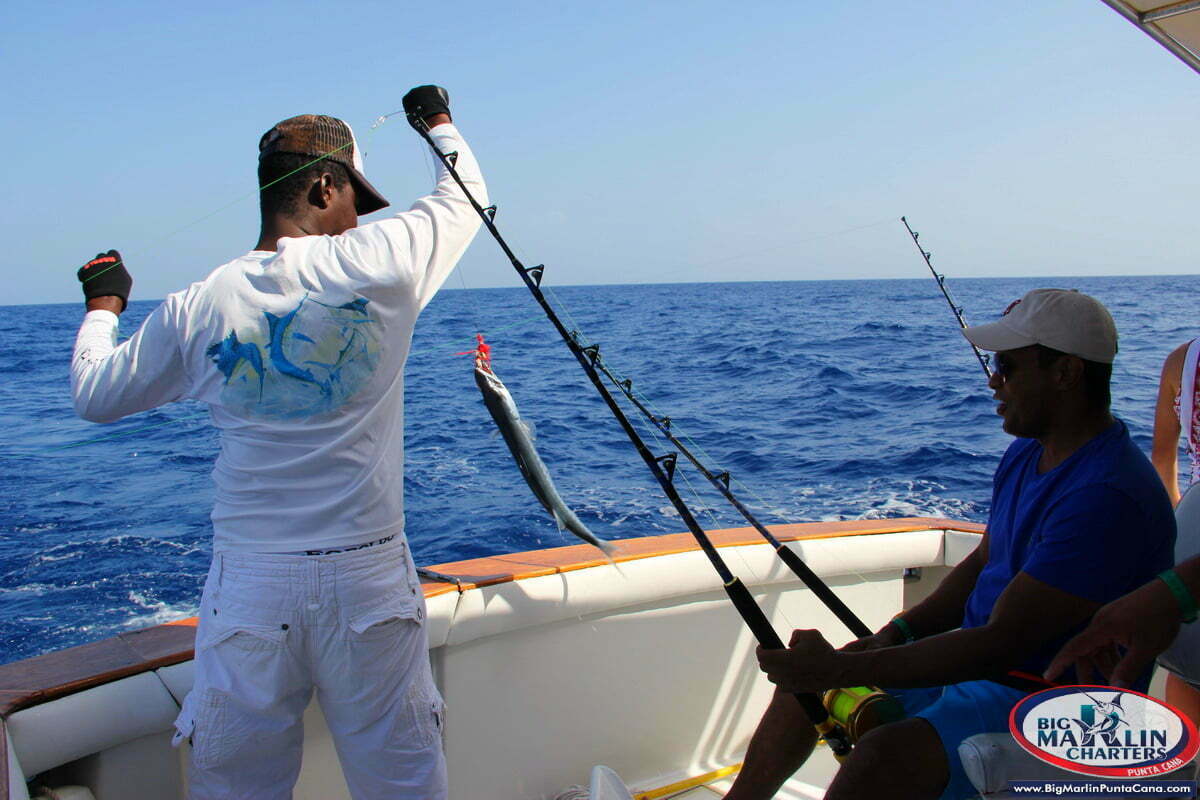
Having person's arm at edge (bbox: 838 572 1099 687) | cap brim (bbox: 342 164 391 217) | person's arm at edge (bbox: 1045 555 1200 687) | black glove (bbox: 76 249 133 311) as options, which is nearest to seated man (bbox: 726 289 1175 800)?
person's arm at edge (bbox: 838 572 1099 687)

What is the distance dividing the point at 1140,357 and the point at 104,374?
650 inches

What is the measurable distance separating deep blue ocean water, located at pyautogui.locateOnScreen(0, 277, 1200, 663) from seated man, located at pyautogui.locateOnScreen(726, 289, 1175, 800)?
53.4 inches

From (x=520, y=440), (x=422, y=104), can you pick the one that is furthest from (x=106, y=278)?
(x=520, y=440)

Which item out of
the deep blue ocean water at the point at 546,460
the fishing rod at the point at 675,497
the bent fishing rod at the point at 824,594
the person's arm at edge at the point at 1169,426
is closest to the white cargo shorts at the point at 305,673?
the fishing rod at the point at 675,497

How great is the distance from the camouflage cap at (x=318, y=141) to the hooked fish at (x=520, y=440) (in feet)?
3.12

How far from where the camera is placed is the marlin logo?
128cm

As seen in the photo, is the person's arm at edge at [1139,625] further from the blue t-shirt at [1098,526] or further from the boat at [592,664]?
the boat at [592,664]

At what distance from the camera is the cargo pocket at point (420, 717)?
180 cm

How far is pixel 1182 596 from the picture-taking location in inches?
58.4

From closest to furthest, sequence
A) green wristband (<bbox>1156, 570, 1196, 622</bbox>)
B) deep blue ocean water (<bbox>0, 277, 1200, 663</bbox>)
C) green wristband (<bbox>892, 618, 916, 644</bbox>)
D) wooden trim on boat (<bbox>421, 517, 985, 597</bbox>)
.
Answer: green wristband (<bbox>1156, 570, 1196, 622</bbox>)
green wristband (<bbox>892, 618, 916, 644</bbox>)
wooden trim on boat (<bbox>421, 517, 985, 597</bbox>)
deep blue ocean water (<bbox>0, 277, 1200, 663</bbox>)

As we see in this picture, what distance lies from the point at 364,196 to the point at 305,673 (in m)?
1.00

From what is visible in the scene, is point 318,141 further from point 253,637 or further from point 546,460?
point 546,460

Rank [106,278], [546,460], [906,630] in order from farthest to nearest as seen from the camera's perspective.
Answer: [546,460] < [906,630] < [106,278]

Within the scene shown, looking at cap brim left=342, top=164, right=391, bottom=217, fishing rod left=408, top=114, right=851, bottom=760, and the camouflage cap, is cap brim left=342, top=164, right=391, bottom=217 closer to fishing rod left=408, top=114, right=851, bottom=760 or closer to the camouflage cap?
the camouflage cap
